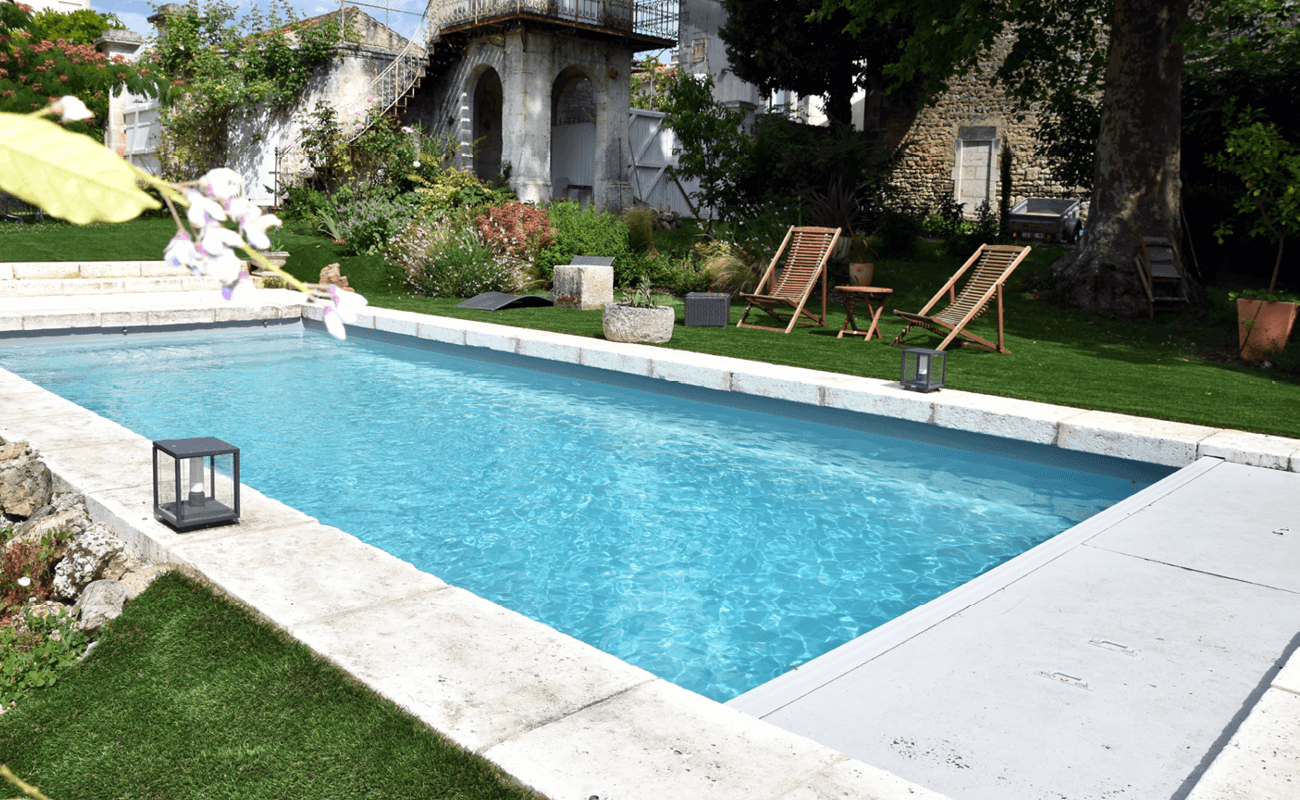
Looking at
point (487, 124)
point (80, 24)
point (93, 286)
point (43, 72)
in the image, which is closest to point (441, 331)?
point (93, 286)

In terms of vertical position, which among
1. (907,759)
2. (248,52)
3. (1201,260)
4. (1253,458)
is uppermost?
(248,52)

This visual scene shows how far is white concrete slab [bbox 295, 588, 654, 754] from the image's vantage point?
7.46 feet

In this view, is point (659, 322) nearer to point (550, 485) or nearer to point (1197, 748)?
point (550, 485)

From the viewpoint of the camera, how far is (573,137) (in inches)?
816

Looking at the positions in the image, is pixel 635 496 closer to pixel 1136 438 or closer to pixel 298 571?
pixel 298 571

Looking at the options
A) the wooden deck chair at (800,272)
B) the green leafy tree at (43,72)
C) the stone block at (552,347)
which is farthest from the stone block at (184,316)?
the wooden deck chair at (800,272)

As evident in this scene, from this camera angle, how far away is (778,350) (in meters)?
8.38

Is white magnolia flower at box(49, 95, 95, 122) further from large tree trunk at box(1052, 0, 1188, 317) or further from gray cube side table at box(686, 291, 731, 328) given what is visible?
large tree trunk at box(1052, 0, 1188, 317)

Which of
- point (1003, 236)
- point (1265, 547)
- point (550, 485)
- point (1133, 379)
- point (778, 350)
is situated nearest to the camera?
point (1265, 547)

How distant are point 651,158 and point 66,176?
20.3 metres

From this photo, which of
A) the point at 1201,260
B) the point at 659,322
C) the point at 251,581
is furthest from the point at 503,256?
the point at 251,581

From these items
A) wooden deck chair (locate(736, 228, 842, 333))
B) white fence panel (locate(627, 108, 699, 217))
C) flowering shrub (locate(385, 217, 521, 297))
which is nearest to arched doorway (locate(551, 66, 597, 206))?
white fence panel (locate(627, 108, 699, 217))

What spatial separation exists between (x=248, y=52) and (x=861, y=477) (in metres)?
18.0

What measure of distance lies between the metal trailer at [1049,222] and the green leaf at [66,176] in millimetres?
17808
